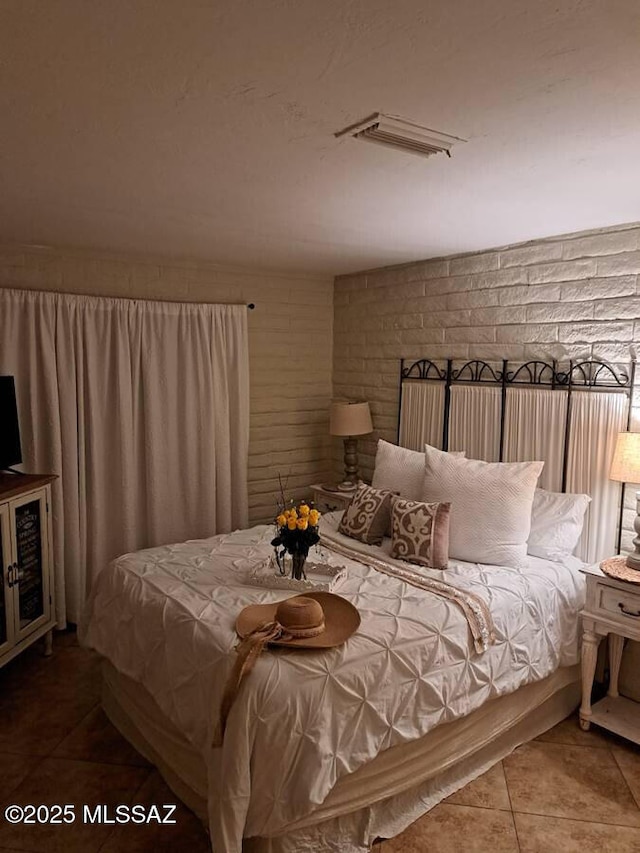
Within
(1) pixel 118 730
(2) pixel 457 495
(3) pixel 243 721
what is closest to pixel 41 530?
(1) pixel 118 730

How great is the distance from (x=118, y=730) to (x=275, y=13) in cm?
288

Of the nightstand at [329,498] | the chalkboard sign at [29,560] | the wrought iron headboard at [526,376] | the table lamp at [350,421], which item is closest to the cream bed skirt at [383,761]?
the chalkboard sign at [29,560]

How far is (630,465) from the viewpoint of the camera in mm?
2742

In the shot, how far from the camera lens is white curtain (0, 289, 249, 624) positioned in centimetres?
372

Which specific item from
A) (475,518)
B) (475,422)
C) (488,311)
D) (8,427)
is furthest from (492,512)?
(8,427)

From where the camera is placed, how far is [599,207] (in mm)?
2664

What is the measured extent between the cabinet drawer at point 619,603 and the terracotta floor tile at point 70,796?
2.12 m

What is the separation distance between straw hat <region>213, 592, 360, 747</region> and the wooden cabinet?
155cm

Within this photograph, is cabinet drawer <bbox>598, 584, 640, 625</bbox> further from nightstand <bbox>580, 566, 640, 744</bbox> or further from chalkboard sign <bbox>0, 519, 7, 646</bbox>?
chalkboard sign <bbox>0, 519, 7, 646</bbox>

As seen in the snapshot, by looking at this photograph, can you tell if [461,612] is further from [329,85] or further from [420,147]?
[329,85]

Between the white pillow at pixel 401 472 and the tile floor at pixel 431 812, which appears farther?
the white pillow at pixel 401 472

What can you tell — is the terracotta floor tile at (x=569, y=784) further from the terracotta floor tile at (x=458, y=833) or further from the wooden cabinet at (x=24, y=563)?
the wooden cabinet at (x=24, y=563)

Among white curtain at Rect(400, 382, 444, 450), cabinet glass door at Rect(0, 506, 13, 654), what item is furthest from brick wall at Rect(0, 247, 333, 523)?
cabinet glass door at Rect(0, 506, 13, 654)

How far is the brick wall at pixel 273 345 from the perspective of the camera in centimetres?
409
